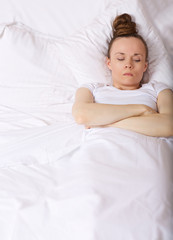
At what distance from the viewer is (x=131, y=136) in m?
1.21

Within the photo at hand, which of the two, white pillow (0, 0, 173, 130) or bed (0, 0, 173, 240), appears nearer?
→ bed (0, 0, 173, 240)

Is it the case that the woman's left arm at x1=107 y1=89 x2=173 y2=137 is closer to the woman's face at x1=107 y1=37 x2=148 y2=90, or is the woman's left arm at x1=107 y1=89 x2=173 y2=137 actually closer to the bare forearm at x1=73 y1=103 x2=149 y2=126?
the bare forearm at x1=73 y1=103 x2=149 y2=126

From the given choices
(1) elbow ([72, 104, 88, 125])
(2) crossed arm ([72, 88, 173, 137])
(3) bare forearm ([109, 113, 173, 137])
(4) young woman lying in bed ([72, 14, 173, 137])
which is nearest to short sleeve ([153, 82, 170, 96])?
(4) young woman lying in bed ([72, 14, 173, 137])

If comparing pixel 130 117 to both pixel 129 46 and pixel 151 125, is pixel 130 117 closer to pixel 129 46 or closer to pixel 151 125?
pixel 151 125

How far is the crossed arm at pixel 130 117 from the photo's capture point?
124 cm

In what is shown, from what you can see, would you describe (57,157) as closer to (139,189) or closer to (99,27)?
(139,189)

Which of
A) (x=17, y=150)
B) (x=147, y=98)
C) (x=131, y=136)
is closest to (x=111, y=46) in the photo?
(x=147, y=98)

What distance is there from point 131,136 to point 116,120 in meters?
0.12

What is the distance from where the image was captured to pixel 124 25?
63.2 inches

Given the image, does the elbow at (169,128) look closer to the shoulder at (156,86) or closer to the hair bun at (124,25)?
the shoulder at (156,86)

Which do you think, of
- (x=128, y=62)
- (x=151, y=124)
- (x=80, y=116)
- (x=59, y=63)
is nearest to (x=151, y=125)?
(x=151, y=124)

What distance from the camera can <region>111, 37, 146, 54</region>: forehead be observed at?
1.53 metres

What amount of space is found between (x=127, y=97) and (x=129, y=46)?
10.1 inches

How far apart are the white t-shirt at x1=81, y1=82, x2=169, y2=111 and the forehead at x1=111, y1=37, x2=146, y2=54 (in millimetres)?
175
